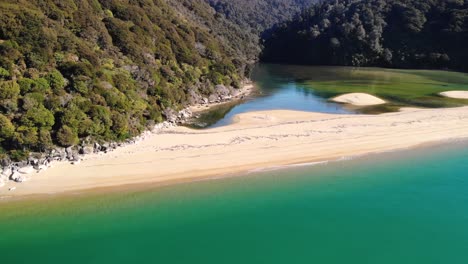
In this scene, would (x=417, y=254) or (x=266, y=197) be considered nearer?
(x=417, y=254)

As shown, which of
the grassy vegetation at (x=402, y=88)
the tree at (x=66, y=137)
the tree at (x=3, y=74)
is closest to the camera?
the tree at (x=66, y=137)

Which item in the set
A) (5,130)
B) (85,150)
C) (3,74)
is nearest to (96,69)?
(3,74)

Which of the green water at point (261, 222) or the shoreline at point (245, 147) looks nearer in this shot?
the green water at point (261, 222)

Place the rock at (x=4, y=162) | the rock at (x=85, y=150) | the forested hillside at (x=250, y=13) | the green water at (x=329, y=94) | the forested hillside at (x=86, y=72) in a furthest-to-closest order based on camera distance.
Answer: the forested hillside at (x=250, y=13)
the green water at (x=329, y=94)
the rock at (x=85, y=150)
the forested hillside at (x=86, y=72)
the rock at (x=4, y=162)

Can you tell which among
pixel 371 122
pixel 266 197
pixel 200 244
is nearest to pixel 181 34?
pixel 371 122

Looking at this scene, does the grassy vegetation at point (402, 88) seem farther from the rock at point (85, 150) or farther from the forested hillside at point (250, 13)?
the forested hillside at point (250, 13)

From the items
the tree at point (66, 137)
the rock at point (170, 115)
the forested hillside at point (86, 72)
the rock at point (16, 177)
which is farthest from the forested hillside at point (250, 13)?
the rock at point (16, 177)

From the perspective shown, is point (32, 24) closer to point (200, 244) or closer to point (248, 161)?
point (248, 161)

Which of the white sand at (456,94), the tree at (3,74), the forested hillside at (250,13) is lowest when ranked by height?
the white sand at (456,94)
